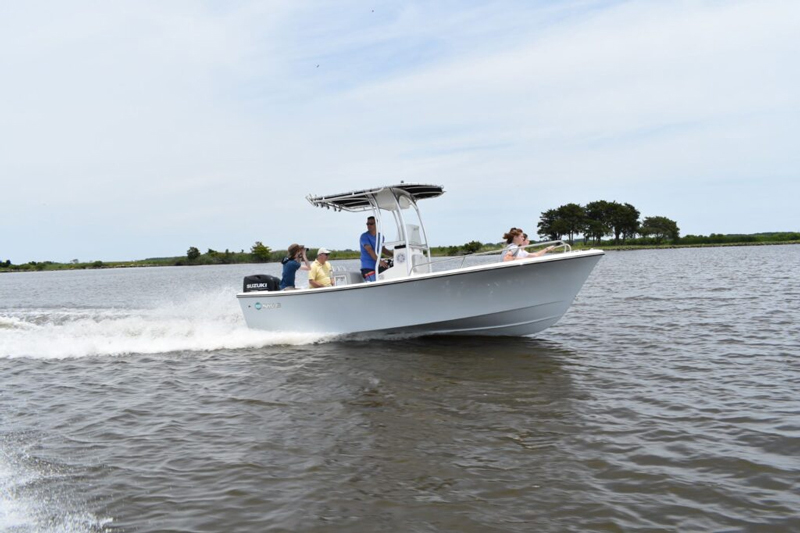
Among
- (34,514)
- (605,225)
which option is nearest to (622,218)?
(605,225)

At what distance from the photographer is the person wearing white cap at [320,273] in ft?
35.8

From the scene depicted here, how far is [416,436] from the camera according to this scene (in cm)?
559

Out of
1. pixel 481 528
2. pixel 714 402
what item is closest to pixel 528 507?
pixel 481 528

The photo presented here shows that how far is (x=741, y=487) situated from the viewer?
415cm

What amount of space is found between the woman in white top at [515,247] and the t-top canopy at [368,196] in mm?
1850

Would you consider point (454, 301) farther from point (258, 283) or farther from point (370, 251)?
point (258, 283)

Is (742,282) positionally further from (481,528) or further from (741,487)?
(481,528)

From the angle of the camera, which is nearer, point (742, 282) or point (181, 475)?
point (181, 475)

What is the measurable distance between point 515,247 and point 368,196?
3.03m

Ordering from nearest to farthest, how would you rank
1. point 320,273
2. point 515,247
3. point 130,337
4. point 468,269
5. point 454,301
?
point 468,269, point 515,247, point 454,301, point 320,273, point 130,337

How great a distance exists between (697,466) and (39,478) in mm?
5663

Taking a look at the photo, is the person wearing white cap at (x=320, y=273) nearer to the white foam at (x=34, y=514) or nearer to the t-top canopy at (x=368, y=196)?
the t-top canopy at (x=368, y=196)

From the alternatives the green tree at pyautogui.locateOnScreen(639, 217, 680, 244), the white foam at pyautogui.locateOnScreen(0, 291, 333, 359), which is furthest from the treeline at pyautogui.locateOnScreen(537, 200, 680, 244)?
the white foam at pyautogui.locateOnScreen(0, 291, 333, 359)

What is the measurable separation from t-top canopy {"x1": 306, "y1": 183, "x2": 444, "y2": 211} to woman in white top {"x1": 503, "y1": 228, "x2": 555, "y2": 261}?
72.8 inches
